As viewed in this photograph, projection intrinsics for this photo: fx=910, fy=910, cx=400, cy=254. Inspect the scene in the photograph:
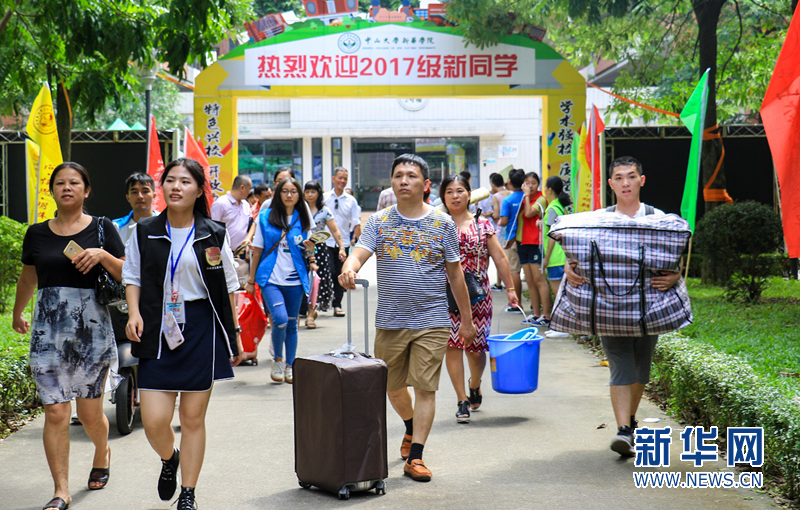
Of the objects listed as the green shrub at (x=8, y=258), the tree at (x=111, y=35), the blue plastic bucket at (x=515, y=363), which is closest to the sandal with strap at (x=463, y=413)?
the blue plastic bucket at (x=515, y=363)

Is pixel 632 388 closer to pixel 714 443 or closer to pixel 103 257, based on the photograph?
pixel 714 443

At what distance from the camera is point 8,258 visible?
11.2m

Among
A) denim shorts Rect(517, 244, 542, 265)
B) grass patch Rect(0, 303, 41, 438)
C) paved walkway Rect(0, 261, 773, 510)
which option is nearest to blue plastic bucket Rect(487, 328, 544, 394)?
paved walkway Rect(0, 261, 773, 510)

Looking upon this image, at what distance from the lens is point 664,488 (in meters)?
5.05

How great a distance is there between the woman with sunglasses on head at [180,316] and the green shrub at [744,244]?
874cm

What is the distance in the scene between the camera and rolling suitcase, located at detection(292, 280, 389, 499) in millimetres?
4836

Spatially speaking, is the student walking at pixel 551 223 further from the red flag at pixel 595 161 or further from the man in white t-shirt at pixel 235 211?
the man in white t-shirt at pixel 235 211

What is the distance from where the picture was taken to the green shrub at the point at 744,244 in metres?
11.5

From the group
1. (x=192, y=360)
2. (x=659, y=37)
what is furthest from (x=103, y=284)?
(x=659, y=37)

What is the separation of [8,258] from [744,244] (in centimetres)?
924

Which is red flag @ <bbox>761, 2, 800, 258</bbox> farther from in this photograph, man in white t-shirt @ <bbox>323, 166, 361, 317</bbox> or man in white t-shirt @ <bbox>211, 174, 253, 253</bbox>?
man in white t-shirt @ <bbox>323, 166, 361, 317</bbox>

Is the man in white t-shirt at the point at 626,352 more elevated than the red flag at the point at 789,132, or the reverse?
the red flag at the point at 789,132

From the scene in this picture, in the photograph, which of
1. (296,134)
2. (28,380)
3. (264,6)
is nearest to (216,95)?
(28,380)

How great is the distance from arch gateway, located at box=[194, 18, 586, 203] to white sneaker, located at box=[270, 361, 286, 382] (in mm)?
9585
